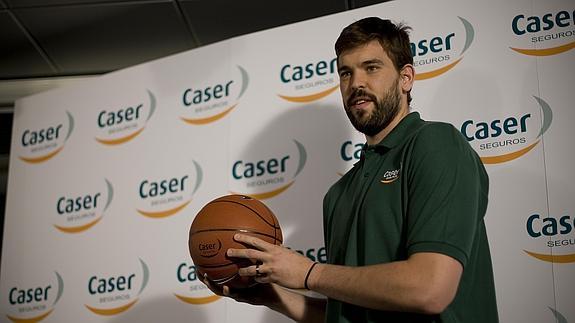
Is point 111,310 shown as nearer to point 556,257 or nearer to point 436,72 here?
point 436,72

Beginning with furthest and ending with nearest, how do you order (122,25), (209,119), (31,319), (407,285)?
(122,25)
(31,319)
(209,119)
(407,285)

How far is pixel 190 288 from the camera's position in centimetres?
297

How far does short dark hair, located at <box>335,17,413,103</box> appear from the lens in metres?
1.95

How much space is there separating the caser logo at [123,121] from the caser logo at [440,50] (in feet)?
4.02

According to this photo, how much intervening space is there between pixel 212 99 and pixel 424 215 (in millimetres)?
1690

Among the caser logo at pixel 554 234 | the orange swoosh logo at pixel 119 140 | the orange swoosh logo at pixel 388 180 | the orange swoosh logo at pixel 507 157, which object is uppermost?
the orange swoosh logo at pixel 119 140

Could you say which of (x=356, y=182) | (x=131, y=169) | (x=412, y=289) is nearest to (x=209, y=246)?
(x=356, y=182)

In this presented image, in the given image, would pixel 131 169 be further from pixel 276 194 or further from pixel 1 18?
pixel 1 18

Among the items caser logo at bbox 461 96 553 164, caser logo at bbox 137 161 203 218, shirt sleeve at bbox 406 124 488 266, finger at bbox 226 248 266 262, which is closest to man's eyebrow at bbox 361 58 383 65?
shirt sleeve at bbox 406 124 488 266

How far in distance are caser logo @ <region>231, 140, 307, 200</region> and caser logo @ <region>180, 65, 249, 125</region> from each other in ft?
0.83

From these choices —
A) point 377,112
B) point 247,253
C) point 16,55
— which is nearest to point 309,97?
point 377,112

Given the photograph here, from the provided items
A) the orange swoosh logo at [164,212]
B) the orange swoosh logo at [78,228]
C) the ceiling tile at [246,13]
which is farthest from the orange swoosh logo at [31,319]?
the ceiling tile at [246,13]

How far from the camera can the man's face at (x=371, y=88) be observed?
1920 millimetres

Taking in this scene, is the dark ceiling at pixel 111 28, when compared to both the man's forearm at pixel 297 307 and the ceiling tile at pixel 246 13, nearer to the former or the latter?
the ceiling tile at pixel 246 13
